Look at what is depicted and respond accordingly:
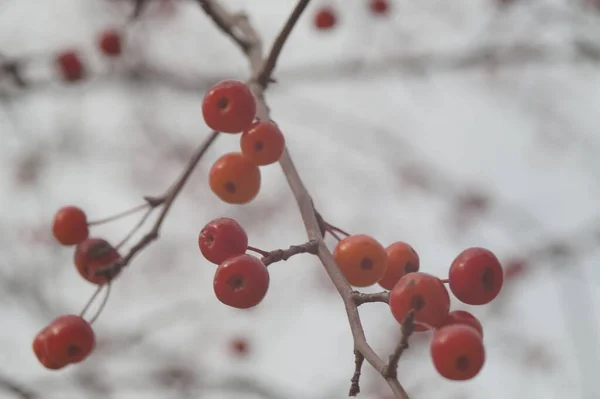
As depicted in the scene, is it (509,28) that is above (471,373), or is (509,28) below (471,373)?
above

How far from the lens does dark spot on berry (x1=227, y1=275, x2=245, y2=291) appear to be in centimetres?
62

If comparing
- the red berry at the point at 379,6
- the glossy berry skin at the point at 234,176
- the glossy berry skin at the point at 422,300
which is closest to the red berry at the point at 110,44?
the red berry at the point at 379,6

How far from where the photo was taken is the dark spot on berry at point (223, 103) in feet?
2.46

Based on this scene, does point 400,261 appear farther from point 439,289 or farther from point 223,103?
point 223,103

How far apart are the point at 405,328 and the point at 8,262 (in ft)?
12.2

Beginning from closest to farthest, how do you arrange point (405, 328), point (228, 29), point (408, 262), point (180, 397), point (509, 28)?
point (405, 328), point (408, 262), point (228, 29), point (180, 397), point (509, 28)

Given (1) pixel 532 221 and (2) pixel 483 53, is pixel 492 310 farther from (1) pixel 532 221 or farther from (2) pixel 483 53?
(2) pixel 483 53

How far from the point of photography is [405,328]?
481mm

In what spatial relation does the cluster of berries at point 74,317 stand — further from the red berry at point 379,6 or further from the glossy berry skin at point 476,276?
the red berry at point 379,6

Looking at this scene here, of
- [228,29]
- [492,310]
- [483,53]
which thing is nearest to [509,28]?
[483,53]

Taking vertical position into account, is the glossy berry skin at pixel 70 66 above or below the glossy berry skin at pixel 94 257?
above

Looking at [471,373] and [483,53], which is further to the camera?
[483,53]

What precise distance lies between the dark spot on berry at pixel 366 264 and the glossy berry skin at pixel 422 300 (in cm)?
12

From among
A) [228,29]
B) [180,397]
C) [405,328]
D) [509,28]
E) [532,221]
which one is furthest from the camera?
[532,221]
